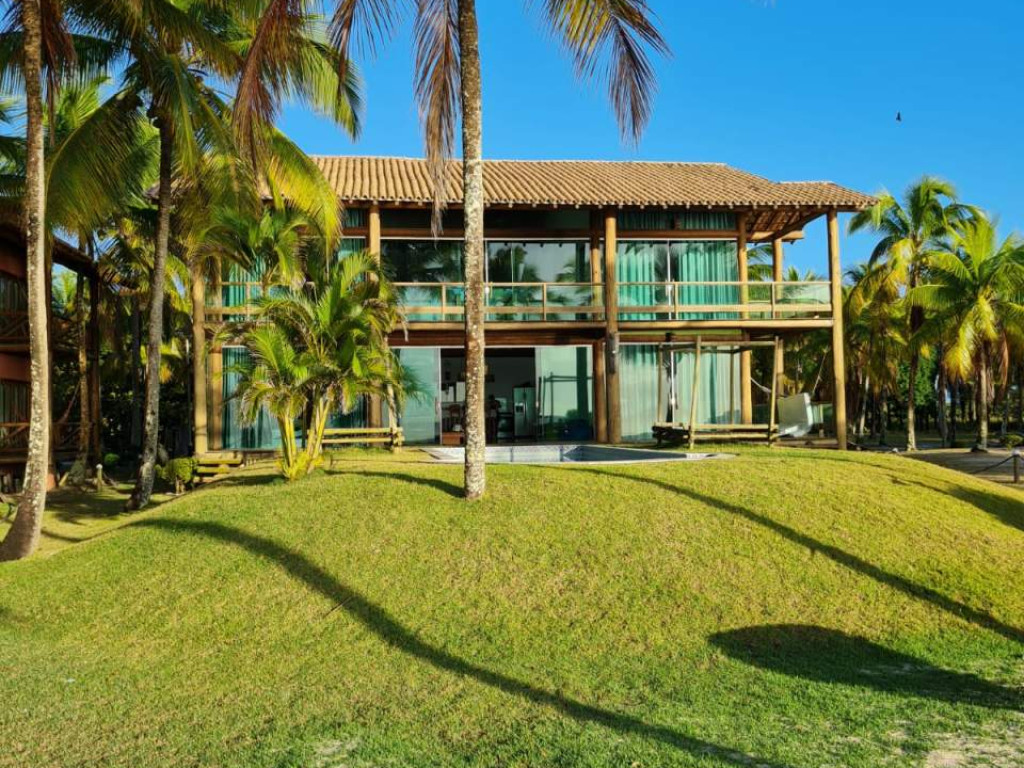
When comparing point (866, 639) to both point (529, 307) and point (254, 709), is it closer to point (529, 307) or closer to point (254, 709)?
point (254, 709)

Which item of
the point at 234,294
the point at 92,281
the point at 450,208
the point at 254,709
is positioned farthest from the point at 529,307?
the point at 254,709

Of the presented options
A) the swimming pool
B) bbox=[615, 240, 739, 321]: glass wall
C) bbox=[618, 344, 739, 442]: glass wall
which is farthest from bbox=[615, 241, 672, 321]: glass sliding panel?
the swimming pool

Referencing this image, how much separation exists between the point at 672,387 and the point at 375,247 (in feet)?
26.0

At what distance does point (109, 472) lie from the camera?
24625mm

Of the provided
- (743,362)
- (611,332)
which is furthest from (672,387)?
(611,332)

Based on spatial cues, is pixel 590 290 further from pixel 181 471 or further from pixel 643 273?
pixel 181 471

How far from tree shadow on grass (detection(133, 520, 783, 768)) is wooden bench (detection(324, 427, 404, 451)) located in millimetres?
5915

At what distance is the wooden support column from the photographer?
19.0 meters

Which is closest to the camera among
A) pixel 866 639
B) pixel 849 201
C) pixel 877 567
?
pixel 866 639

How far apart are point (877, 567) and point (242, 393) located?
7.97 metres

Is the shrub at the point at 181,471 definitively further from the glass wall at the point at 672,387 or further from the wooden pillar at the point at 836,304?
the wooden pillar at the point at 836,304

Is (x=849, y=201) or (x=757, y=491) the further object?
(x=849, y=201)

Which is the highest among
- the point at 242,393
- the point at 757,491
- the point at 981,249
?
the point at 981,249

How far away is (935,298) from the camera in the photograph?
85.1 ft
